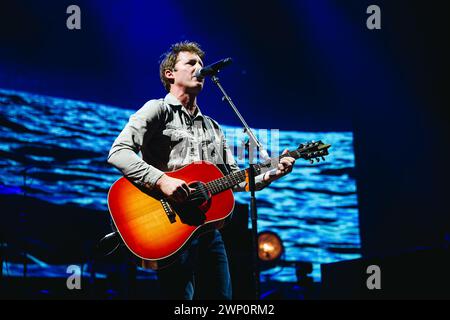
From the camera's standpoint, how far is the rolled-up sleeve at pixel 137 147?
258 centimetres

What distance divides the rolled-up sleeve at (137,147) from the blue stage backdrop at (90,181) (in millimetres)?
2380

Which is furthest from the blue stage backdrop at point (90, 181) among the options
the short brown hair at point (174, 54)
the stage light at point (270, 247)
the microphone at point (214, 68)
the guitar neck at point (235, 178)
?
the microphone at point (214, 68)

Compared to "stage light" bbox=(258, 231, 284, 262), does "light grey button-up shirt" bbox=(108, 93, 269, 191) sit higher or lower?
higher

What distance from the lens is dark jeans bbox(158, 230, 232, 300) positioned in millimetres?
2484

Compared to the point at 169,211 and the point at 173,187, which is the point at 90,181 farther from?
the point at 173,187

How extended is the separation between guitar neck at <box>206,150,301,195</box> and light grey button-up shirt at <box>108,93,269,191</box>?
0.11 metres

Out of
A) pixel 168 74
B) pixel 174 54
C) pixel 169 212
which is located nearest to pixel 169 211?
pixel 169 212

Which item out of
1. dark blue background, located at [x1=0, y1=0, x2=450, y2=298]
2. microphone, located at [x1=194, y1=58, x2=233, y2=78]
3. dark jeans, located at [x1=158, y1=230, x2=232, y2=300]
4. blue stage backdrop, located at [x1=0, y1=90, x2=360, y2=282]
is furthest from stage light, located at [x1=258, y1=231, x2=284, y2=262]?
microphone, located at [x1=194, y1=58, x2=233, y2=78]

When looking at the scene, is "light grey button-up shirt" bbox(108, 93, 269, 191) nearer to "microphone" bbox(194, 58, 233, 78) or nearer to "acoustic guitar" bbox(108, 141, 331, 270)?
"acoustic guitar" bbox(108, 141, 331, 270)

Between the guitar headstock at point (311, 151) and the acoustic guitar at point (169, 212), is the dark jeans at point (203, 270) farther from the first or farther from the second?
the guitar headstock at point (311, 151)

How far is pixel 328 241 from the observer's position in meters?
6.38

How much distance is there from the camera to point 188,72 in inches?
122

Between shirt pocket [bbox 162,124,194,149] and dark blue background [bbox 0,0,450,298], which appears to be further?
dark blue background [bbox 0,0,450,298]
